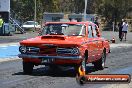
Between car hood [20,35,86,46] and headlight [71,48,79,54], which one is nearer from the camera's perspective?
headlight [71,48,79,54]

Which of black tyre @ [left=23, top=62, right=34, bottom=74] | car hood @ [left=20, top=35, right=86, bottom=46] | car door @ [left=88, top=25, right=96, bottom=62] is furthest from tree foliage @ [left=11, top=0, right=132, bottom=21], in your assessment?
car hood @ [left=20, top=35, right=86, bottom=46]

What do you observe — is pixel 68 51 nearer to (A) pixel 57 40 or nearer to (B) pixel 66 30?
(A) pixel 57 40

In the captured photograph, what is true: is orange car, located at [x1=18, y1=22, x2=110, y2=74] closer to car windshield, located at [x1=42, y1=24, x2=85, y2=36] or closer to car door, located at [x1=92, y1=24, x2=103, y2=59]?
car windshield, located at [x1=42, y1=24, x2=85, y2=36]

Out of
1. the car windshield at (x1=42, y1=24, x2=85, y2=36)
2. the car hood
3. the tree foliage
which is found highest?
the car windshield at (x1=42, y1=24, x2=85, y2=36)

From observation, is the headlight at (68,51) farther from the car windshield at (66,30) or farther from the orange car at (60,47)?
the car windshield at (66,30)

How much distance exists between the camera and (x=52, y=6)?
75.9 meters

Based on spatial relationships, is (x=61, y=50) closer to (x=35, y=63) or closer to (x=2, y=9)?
(x=35, y=63)

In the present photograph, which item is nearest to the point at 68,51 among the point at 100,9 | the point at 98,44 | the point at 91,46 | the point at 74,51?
the point at 74,51

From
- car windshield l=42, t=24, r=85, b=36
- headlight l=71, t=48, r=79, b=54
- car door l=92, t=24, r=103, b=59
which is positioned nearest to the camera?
headlight l=71, t=48, r=79, b=54

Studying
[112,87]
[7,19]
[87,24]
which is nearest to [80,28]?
[87,24]

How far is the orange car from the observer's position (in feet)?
39.4

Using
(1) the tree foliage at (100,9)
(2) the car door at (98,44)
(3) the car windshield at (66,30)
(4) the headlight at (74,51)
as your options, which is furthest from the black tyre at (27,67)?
(1) the tree foliage at (100,9)

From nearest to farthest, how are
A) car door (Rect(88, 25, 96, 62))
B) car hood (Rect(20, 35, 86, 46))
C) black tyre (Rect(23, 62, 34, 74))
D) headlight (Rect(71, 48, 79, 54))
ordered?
1. headlight (Rect(71, 48, 79, 54))
2. car hood (Rect(20, 35, 86, 46))
3. black tyre (Rect(23, 62, 34, 74))
4. car door (Rect(88, 25, 96, 62))

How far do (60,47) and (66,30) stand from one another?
1.55m
